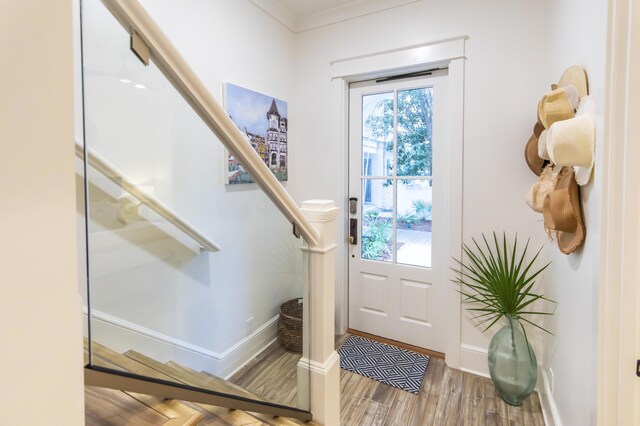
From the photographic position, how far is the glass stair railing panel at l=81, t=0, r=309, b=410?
783 mm

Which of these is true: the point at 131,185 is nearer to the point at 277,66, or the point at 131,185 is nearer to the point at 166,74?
the point at 166,74

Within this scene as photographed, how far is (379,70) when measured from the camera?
2.62 meters

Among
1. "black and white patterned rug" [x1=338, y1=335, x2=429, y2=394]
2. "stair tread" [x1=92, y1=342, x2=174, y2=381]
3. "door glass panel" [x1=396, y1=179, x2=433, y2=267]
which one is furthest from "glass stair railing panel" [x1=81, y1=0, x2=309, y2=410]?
"door glass panel" [x1=396, y1=179, x2=433, y2=267]

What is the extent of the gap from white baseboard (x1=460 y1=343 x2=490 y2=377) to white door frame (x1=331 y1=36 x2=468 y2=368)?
39mm

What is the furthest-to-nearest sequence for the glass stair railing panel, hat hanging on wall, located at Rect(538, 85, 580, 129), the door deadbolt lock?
1. the door deadbolt lock
2. hat hanging on wall, located at Rect(538, 85, 580, 129)
3. the glass stair railing panel

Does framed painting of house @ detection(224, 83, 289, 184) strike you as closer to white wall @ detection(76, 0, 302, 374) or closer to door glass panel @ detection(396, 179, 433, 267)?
white wall @ detection(76, 0, 302, 374)

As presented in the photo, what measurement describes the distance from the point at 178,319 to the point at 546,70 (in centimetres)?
243

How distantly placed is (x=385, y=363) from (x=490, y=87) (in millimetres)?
2060

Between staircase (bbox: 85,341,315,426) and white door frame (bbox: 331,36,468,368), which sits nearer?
staircase (bbox: 85,341,315,426)

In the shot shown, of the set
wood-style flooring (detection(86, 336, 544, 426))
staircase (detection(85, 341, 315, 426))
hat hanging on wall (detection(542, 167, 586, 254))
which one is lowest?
wood-style flooring (detection(86, 336, 544, 426))

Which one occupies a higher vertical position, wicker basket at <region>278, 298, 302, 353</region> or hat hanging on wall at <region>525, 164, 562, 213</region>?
hat hanging on wall at <region>525, 164, 562, 213</region>

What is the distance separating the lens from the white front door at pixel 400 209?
8.46 feet

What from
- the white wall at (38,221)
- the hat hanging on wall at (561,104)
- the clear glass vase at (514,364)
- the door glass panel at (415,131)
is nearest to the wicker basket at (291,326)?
the white wall at (38,221)

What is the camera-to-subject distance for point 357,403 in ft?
6.83
